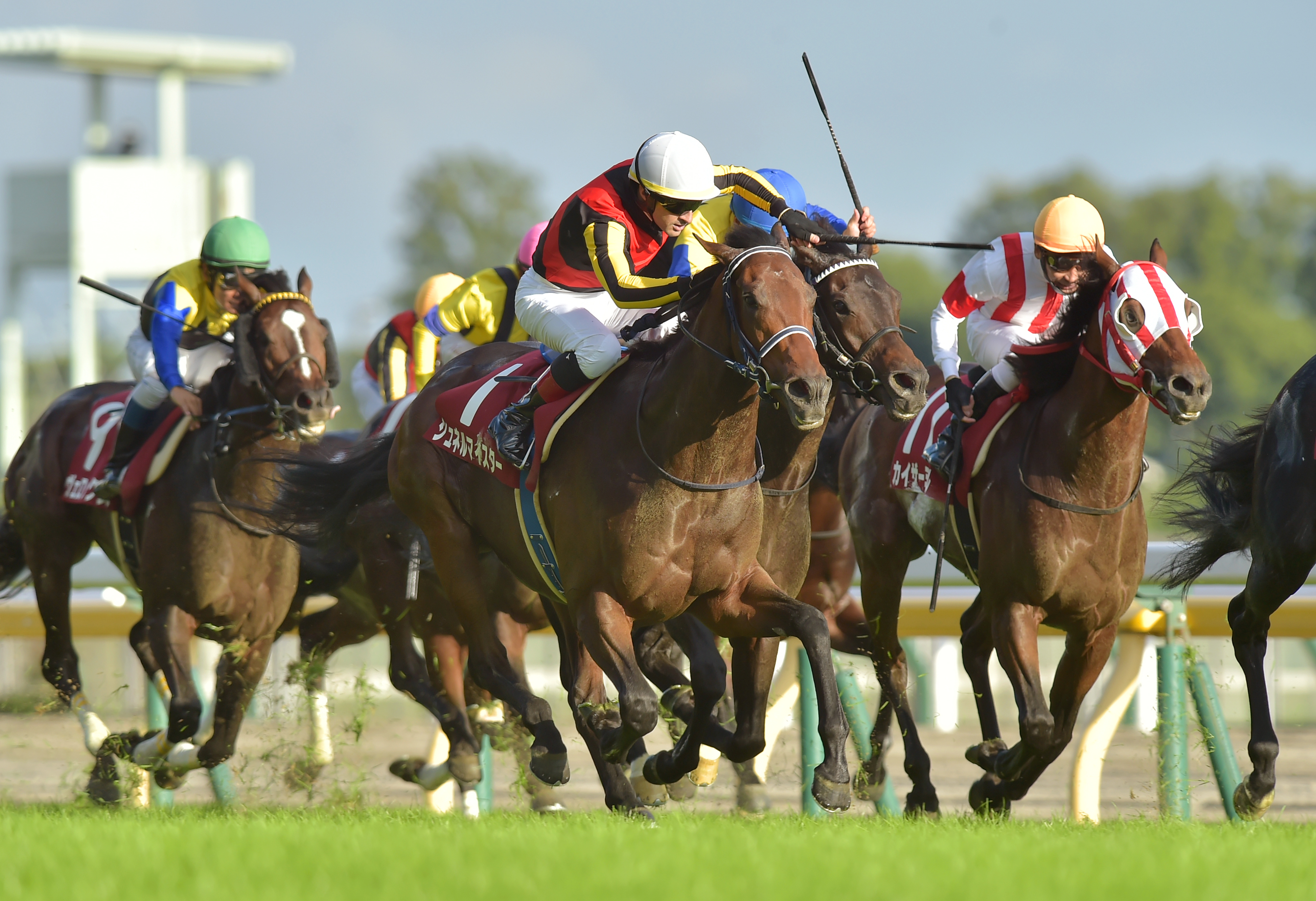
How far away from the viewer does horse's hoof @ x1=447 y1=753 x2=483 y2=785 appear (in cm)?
676

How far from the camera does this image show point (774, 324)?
4.75m

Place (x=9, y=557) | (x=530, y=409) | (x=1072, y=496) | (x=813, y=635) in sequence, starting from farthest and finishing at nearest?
(x=9, y=557) < (x=530, y=409) < (x=1072, y=496) < (x=813, y=635)

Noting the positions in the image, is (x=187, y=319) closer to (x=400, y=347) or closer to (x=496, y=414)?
(x=496, y=414)

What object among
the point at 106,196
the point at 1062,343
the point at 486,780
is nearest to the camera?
the point at 1062,343

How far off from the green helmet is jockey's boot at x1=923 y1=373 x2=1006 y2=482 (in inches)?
119

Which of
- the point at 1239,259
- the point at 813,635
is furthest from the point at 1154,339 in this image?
the point at 1239,259

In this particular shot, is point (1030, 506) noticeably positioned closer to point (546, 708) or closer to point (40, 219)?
point (546, 708)

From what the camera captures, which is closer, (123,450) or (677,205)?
(677,205)

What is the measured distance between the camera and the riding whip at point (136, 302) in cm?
695

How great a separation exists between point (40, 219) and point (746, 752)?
81.1 feet

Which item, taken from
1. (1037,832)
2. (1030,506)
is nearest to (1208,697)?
(1030,506)

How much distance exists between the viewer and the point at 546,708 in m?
5.79

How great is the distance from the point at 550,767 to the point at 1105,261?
2.53m

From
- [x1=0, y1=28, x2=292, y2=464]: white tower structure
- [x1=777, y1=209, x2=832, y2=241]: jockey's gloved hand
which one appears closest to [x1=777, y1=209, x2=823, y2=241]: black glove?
[x1=777, y1=209, x2=832, y2=241]: jockey's gloved hand
